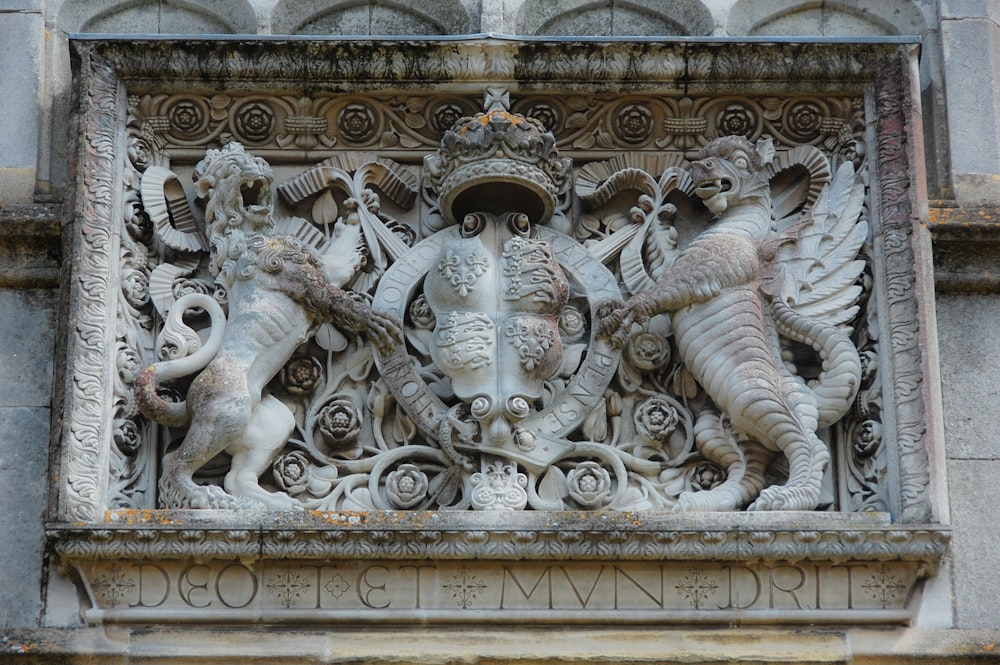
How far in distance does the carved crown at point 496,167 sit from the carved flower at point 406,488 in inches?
49.4

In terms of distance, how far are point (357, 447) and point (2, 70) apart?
2.49 m

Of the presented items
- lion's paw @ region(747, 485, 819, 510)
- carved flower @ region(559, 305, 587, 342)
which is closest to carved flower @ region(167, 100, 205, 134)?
carved flower @ region(559, 305, 587, 342)

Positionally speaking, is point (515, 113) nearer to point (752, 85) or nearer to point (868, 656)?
point (752, 85)

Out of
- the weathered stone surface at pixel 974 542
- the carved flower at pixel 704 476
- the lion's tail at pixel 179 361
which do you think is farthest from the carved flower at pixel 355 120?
the weathered stone surface at pixel 974 542

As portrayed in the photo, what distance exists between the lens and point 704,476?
940cm

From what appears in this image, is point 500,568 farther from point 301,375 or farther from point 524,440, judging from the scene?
point 301,375

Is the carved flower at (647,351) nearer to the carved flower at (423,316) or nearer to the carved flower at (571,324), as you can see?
the carved flower at (571,324)

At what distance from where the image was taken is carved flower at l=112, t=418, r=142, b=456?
9367mm

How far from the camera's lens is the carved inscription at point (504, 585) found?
9.05 metres

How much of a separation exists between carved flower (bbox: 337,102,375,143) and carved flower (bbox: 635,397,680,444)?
182cm

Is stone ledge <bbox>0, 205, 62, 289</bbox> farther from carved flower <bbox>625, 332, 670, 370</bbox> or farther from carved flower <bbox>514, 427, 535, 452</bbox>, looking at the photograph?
carved flower <bbox>625, 332, 670, 370</bbox>

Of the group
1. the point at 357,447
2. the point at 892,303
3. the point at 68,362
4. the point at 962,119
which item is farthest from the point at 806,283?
the point at 68,362

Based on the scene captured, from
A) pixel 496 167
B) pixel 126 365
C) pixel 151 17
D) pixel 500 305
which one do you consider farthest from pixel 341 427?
pixel 151 17

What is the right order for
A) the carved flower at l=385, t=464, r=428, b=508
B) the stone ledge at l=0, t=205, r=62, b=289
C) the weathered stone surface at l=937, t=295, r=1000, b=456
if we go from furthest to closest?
the stone ledge at l=0, t=205, r=62, b=289
the weathered stone surface at l=937, t=295, r=1000, b=456
the carved flower at l=385, t=464, r=428, b=508
